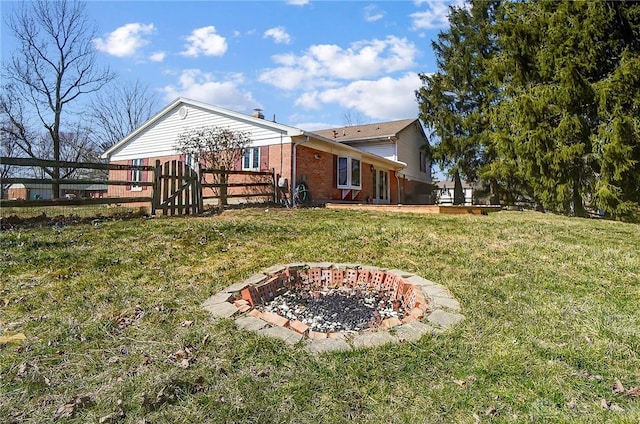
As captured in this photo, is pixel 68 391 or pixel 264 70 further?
pixel 264 70

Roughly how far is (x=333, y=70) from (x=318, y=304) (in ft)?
48.4

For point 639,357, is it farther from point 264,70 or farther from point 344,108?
point 344,108

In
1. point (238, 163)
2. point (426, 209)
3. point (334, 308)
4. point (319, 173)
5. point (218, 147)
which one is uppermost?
point (218, 147)

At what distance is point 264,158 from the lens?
45.2 feet

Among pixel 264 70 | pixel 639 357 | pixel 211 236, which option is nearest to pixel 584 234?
pixel 639 357

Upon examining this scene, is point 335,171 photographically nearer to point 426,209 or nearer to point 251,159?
point 251,159

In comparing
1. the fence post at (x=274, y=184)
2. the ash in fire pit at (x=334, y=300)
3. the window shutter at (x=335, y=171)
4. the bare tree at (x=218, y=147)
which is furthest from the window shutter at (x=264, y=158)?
the ash in fire pit at (x=334, y=300)

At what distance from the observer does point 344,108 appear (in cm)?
3922

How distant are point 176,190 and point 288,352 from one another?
7.44 meters

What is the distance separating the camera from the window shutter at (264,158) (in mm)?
13656

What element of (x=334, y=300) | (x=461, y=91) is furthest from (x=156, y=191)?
(x=461, y=91)

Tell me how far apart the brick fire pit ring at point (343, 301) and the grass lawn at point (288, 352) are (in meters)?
0.13

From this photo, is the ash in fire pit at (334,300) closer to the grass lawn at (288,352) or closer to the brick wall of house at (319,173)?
the grass lawn at (288,352)

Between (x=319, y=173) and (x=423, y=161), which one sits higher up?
(x=423, y=161)
